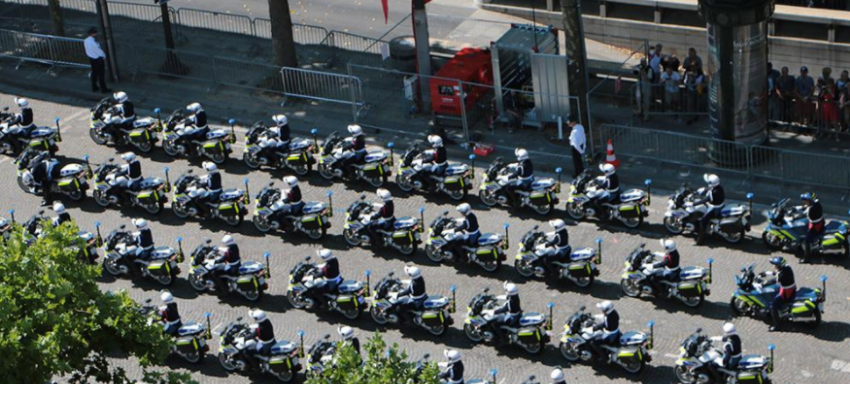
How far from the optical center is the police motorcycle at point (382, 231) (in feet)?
111

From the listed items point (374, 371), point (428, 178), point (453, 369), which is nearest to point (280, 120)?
point (428, 178)

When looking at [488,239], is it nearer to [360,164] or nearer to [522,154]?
[522,154]

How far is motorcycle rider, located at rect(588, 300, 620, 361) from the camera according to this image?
97.1 feet

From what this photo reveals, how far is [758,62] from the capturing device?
3525 cm

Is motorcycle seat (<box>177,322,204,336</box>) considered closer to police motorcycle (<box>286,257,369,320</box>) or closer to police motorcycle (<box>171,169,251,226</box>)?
police motorcycle (<box>286,257,369,320</box>)

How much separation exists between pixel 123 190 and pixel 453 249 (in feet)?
24.4

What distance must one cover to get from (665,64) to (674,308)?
28.5 ft

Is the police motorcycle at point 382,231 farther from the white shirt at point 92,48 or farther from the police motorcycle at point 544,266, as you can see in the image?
the white shirt at point 92,48

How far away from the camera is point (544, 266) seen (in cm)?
3241

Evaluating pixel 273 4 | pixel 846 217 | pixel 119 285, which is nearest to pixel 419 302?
pixel 119 285

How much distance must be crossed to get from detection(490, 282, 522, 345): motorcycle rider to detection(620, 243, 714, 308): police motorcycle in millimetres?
2345

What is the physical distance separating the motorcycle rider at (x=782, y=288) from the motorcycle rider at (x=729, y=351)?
5.78 ft

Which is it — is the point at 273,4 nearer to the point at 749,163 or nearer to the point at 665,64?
the point at 665,64

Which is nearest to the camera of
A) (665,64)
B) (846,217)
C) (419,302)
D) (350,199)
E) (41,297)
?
(41,297)
